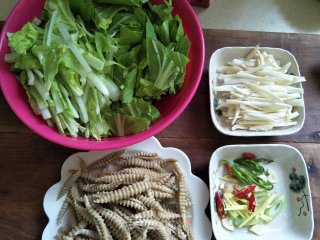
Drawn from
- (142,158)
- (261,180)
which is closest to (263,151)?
(261,180)

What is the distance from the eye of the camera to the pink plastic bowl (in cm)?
113

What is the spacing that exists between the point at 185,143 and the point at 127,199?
0.31 meters

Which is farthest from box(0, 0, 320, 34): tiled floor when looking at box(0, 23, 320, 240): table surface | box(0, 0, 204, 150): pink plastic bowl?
box(0, 0, 204, 150): pink plastic bowl

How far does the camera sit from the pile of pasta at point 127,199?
45.9 inches

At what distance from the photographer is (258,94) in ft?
4.51

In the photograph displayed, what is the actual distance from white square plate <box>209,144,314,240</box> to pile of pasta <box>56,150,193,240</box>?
13 cm

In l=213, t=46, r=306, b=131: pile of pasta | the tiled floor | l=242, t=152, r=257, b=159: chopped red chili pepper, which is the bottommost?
l=242, t=152, r=257, b=159: chopped red chili pepper

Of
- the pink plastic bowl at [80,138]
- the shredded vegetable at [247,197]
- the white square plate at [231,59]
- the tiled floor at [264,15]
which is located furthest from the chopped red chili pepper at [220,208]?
the tiled floor at [264,15]

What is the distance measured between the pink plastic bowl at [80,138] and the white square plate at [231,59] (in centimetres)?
18

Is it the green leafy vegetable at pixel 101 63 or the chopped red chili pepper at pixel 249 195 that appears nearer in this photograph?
the green leafy vegetable at pixel 101 63

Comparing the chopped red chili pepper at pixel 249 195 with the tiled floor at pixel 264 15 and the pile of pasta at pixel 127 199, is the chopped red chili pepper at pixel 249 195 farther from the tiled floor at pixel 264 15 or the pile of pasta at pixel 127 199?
the tiled floor at pixel 264 15

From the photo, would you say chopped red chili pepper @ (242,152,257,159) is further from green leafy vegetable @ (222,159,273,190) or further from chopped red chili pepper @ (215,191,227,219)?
chopped red chili pepper @ (215,191,227,219)

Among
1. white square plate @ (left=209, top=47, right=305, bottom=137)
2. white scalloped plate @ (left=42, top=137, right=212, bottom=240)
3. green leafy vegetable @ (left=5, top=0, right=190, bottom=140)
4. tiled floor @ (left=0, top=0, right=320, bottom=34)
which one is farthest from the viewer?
tiled floor @ (left=0, top=0, right=320, bottom=34)

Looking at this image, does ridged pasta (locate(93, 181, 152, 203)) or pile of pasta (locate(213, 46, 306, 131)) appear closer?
ridged pasta (locate(93, 181, 152, 203))
